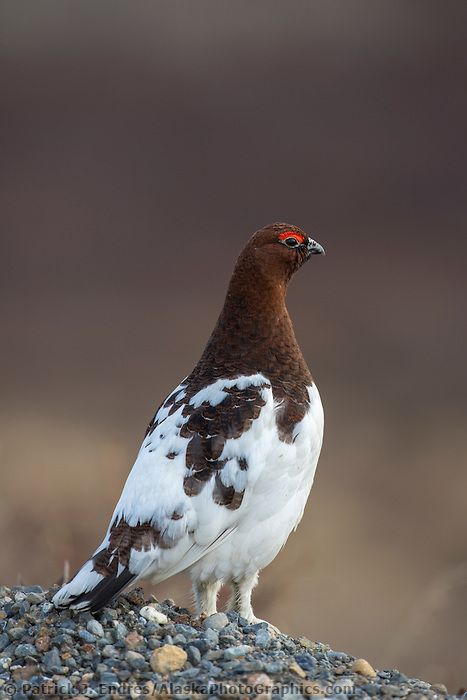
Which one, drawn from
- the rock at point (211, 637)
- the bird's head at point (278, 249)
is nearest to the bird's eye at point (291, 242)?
the bird's head at point (278, 249)

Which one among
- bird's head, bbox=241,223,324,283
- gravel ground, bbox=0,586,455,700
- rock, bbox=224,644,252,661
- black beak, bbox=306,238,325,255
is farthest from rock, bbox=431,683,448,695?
black beak, bbox=306,238,325,255

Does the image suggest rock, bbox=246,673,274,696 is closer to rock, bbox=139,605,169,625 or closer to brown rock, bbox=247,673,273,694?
brown rock, bbox=247,673,273,694

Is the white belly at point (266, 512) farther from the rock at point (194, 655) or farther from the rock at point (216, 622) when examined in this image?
the rock at point (194, 655)

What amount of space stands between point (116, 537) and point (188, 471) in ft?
1.49

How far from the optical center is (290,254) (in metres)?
5.31

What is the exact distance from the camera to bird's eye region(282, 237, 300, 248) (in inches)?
209

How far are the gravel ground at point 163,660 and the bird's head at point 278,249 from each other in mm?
1818

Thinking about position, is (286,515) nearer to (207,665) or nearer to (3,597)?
(207,665)

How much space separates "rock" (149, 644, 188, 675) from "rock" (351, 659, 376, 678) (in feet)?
2.60

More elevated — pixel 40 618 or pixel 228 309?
pixel 228 309

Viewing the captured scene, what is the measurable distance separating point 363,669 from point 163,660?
925 millimetres

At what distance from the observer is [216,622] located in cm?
455

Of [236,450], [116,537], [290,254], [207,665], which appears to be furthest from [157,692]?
[290,254]

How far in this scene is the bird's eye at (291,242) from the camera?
17.4 ft
